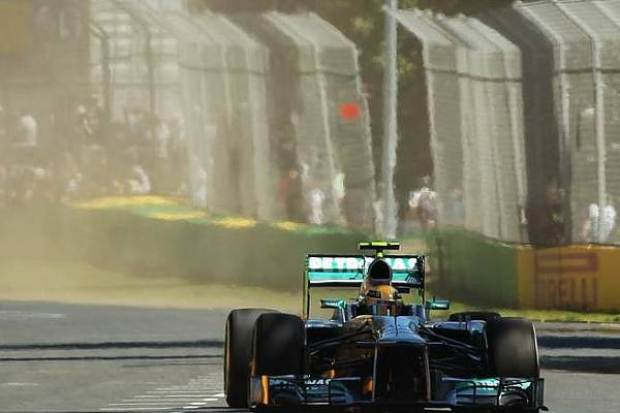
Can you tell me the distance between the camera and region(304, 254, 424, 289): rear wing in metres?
19.2

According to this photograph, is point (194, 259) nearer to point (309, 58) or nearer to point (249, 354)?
point (309, 58)

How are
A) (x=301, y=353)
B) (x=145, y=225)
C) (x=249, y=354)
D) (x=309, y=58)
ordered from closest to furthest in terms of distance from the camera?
(x=301, y=353) < (x=249, y=354) < (x=309, y=58) < (x=145, y=225)

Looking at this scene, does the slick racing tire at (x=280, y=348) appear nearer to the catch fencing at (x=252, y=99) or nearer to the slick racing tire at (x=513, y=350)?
the slick racing tire at (x=513, y=350)

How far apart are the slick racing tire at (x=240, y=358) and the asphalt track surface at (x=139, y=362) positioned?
96 cm

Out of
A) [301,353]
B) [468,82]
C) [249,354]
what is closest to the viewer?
[301,353]

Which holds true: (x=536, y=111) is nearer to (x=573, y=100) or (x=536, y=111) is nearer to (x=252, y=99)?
(x=573, y=100)

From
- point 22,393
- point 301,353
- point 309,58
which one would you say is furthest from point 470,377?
point 309,58

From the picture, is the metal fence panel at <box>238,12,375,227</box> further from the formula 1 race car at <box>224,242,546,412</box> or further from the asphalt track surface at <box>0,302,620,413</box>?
the formula 1 race car at <box>224,242,546,412</box>

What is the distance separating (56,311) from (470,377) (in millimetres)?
21513

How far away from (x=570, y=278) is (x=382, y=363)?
64.3ft

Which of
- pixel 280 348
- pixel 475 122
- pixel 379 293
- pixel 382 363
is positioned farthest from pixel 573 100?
pixel 382 363

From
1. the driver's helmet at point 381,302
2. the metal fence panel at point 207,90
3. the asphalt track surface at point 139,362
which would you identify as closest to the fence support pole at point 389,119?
the metal fence panel at point 207,90

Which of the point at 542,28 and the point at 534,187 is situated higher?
the point at 542,28

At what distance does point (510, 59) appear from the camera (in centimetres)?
3550
